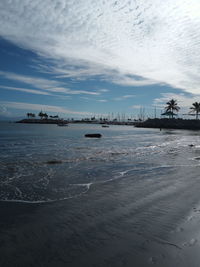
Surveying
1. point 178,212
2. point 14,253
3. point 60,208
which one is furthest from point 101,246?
point 178,212

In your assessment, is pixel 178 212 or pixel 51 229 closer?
pixel 51 229

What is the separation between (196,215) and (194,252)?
7.39ft

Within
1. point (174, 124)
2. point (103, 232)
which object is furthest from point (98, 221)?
point (174, 124)

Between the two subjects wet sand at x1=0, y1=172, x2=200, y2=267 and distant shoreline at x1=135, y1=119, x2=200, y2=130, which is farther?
distant shoreline at x1=135, y1=119, x2=200, y2=130

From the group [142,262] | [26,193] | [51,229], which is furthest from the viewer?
[26,193]

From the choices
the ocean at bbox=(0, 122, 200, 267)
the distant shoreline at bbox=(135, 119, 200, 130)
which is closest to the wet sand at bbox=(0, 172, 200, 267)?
the ocean at bbox=(0, 122, 200, 267)

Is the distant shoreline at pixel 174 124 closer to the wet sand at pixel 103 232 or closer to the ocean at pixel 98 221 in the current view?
the ocean at pixel 98 221

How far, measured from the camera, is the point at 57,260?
14.1ft

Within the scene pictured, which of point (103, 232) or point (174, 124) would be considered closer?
point (103, 232)

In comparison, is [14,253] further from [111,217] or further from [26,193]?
[26,193]

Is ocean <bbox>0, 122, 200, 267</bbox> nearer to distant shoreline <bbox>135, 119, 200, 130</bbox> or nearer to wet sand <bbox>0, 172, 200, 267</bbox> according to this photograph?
wet sand <bbox>0, 172, 200, 267</bbox>

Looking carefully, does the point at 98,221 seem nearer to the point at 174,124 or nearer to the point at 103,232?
the point at 103,232

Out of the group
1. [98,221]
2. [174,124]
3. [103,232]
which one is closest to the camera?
[103,232]

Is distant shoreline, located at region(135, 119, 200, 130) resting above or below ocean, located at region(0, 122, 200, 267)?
above
